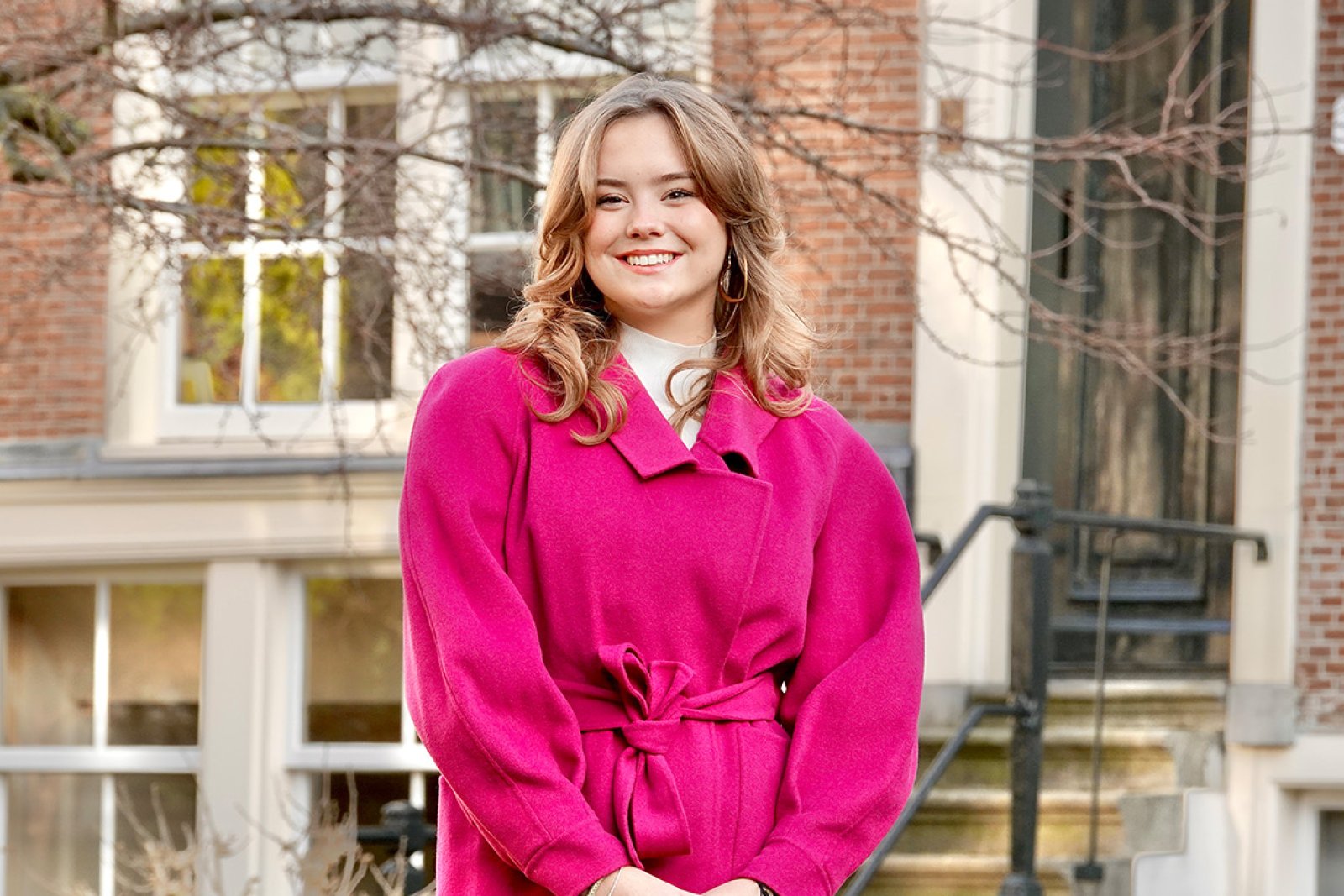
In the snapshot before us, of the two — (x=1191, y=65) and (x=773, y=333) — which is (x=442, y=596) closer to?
(x=773, y=333)

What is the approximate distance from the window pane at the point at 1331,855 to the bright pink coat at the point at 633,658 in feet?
16.1

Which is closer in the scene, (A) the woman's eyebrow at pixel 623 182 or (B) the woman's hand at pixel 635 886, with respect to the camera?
(B) the woman's hand at pixel 635 886

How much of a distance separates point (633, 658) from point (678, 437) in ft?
0.89

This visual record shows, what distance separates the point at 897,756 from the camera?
2160 mm

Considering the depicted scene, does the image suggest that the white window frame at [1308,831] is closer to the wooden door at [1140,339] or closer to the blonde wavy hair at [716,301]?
the wooden door at [1140,339]

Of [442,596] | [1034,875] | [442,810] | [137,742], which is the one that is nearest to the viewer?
[442,596]

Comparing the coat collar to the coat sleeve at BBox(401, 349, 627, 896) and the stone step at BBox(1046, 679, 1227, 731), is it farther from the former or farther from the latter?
the stone step at BBox(1046, 679, 1227, 731)

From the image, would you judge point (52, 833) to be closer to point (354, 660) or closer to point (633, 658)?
point (354, 660)

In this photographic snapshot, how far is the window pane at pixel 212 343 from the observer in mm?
7348

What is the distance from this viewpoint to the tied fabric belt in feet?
6.66

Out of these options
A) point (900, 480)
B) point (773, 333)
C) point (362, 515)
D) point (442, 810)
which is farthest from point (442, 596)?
point (362, 515)

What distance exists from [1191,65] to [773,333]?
495cm

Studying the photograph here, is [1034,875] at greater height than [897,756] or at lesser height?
lesser

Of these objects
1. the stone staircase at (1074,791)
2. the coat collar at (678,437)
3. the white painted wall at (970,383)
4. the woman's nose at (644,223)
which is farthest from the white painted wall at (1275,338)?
the woman's nose at (644,223)
